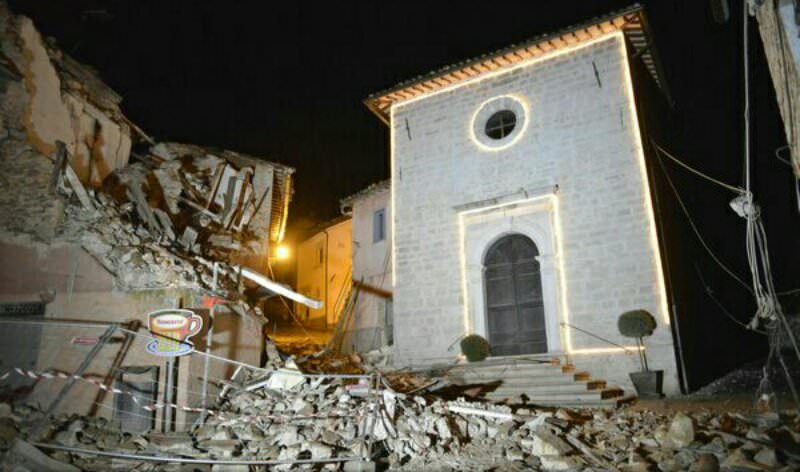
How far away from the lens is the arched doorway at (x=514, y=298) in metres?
11.0

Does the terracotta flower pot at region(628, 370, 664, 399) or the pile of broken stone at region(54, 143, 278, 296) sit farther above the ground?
the pile of broken stone at region(54, 143, 278, 296)

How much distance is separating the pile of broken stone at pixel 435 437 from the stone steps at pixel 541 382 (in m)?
0.75

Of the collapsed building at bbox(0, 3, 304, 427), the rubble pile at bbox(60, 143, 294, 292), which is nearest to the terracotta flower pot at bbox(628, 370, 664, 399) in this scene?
the collapsed building at bbox(0, 3, 304, 427)

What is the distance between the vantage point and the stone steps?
8.80 metres

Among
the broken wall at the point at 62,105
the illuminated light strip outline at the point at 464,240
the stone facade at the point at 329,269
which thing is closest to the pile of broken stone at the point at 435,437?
the illuminated light strip outline at the point at 464,240

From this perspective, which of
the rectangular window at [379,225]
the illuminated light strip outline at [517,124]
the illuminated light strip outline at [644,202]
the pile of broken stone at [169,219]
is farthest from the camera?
the rectangular window at [379,225]

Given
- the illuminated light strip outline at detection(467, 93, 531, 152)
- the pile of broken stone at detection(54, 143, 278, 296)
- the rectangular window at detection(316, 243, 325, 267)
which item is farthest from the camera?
the rectangular window at detection(316, 243, 325, 267)

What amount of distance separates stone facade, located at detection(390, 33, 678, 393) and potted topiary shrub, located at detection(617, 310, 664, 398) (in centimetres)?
19

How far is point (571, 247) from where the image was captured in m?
10.6

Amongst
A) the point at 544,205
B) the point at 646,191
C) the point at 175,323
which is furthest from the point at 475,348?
the point at 175,323

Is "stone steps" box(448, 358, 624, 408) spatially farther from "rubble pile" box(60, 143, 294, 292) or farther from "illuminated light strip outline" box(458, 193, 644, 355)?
"rubble pile" box(60, 143, 294, 292)

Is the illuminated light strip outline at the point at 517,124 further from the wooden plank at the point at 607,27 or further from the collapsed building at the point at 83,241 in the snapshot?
the collapsed building at the point at 83,241

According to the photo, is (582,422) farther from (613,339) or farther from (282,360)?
(282,360)

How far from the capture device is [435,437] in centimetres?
647
